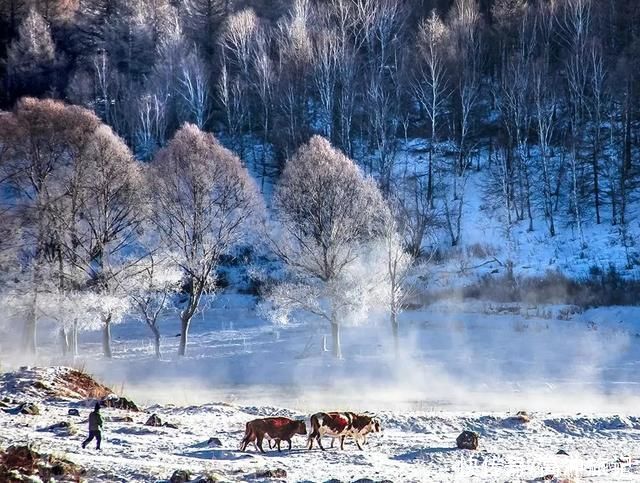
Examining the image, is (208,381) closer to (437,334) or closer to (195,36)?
(437,334)

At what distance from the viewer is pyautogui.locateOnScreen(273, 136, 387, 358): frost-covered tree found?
3188cm

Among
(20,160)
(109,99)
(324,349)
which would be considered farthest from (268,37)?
(324,349)

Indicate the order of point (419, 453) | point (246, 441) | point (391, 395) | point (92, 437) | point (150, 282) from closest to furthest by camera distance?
1. point (92, 437)
2. point (246, 441)
3. point (419, 453)
4. point (391, 395)
5. point (150, 282)

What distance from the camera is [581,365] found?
28.2 metres

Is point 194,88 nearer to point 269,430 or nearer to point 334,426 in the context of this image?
point 334,426

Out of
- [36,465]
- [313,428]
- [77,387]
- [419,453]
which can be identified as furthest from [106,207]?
[36,465]

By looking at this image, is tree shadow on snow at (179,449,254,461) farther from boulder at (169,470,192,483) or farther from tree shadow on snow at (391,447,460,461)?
tree shadow on snow at (391,447,460,461)

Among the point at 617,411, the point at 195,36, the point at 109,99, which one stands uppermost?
the point at 195,36

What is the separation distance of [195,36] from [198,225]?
138ft

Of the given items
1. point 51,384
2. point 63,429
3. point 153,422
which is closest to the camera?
point 63,429

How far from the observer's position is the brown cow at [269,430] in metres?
11.7

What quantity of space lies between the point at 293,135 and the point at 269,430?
4150cm

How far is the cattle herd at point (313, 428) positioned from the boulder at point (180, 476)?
280 cm

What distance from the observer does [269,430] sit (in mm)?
11805
